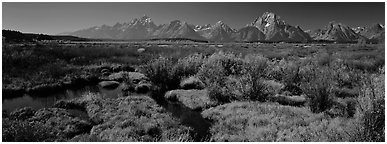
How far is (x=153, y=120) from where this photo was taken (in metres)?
11.7

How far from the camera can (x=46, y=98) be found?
51.1ft

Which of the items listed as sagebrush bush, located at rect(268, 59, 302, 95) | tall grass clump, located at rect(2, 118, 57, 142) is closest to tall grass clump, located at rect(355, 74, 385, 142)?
sagebrush bush, located at rect(268, 59, 302, 95)

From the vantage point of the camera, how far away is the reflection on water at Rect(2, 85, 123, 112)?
14062 mm

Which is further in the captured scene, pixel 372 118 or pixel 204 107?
pixel 204 107

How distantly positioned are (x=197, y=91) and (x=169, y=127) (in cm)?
559

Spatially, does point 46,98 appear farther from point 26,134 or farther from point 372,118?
point 372,118

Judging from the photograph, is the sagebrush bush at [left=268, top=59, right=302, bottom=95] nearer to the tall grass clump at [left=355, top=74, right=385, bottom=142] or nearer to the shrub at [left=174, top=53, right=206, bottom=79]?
the shrub at [left=174, top=53, right=206, bottom=79]

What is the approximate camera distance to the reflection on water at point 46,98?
14.1 m

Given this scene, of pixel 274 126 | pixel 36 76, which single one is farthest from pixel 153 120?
pixel 36 76

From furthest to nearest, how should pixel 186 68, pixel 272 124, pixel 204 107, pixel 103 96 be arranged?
pixel 186 68 → pixel 103 96 → pixel 204 107 → pixel 272 124

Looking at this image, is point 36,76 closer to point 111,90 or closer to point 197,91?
point 111,90

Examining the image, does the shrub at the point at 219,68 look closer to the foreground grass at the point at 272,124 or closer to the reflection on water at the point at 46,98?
the foreground grass at the point at 272,124

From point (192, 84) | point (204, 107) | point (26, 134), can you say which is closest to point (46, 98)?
point (26, 134)

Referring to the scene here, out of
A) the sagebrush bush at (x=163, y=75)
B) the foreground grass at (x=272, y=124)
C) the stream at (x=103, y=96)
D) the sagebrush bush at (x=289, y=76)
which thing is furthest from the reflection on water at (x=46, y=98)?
the sagebrush bush at (x=289, y=76)
